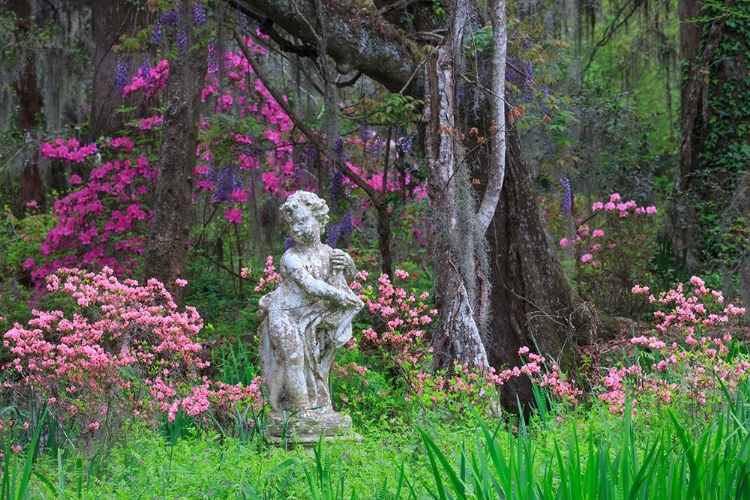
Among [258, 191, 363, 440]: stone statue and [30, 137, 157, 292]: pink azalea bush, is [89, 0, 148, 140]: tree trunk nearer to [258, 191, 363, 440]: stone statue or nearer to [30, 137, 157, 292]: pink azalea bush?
[30, 137, 157, 292]: pink azalea bush

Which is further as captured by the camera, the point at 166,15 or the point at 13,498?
the point at 166,15

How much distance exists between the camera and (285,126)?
34.4ft

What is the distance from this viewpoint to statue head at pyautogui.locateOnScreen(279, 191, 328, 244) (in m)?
5.52

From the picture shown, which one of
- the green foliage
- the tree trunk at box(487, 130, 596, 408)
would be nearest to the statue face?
the green foliage

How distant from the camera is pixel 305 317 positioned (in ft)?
18.2

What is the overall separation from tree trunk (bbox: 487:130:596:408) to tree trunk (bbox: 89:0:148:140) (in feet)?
15.6

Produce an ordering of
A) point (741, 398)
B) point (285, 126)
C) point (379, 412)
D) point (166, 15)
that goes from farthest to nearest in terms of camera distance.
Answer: point (285, 126), point (166, 15), point (379, 412), point (741, 398)

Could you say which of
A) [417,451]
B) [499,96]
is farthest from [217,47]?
[417,451]

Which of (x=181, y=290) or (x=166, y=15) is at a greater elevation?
(x=166, y=15)

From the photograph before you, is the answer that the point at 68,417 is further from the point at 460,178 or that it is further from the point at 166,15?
the point at 166,15

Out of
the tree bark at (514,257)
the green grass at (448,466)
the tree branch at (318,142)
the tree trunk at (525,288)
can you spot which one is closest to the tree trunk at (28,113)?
the tree branch at (318,142)

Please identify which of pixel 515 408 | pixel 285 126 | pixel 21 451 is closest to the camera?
pixel 21 451

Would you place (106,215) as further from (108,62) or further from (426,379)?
(426,379)

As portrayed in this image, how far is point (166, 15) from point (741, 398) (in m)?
5.94
